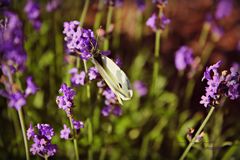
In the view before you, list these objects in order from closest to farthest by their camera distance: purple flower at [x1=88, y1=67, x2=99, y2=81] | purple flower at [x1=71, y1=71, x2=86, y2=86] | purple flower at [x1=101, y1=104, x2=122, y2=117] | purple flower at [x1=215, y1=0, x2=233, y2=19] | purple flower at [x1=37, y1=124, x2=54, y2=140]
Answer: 1. purple flower at [x1=37, y1=124, x2=54, y2=140]
2. purple flower at [x1=88, y1=67, x2=99, y2=81]
3. purple flower at [x1=71, y1=71, x2=86, y2=86]
4. purple flower at [x1=101, y1=104, x2=122, y2=117]
5. purple flower at [x1=215, y1=0, x2=233, y2=19]

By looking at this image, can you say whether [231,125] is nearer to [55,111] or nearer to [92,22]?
[55,111]

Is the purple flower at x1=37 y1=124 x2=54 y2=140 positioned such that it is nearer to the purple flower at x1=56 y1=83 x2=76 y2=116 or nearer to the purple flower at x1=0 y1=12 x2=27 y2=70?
the purple flower at x1=56 y1=83 x2=76 y2=116

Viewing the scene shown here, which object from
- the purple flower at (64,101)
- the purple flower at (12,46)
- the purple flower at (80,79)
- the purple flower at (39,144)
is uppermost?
the purple flower at (12,46)

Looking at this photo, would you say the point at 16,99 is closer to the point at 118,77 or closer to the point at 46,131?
the point at 46,131

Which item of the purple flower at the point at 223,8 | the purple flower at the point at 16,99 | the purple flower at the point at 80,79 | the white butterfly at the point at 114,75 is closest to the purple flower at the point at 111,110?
the purple flower at the point at 80,79

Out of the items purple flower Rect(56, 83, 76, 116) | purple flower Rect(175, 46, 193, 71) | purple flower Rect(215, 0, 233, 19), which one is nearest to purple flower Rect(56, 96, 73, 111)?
purple flower Rect(56, 83, 76, 116)

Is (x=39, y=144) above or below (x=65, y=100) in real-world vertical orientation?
below

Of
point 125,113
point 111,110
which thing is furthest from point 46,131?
point 125,113

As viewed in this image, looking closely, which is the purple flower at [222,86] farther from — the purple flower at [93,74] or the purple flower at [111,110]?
the purple flower at [111,110]
